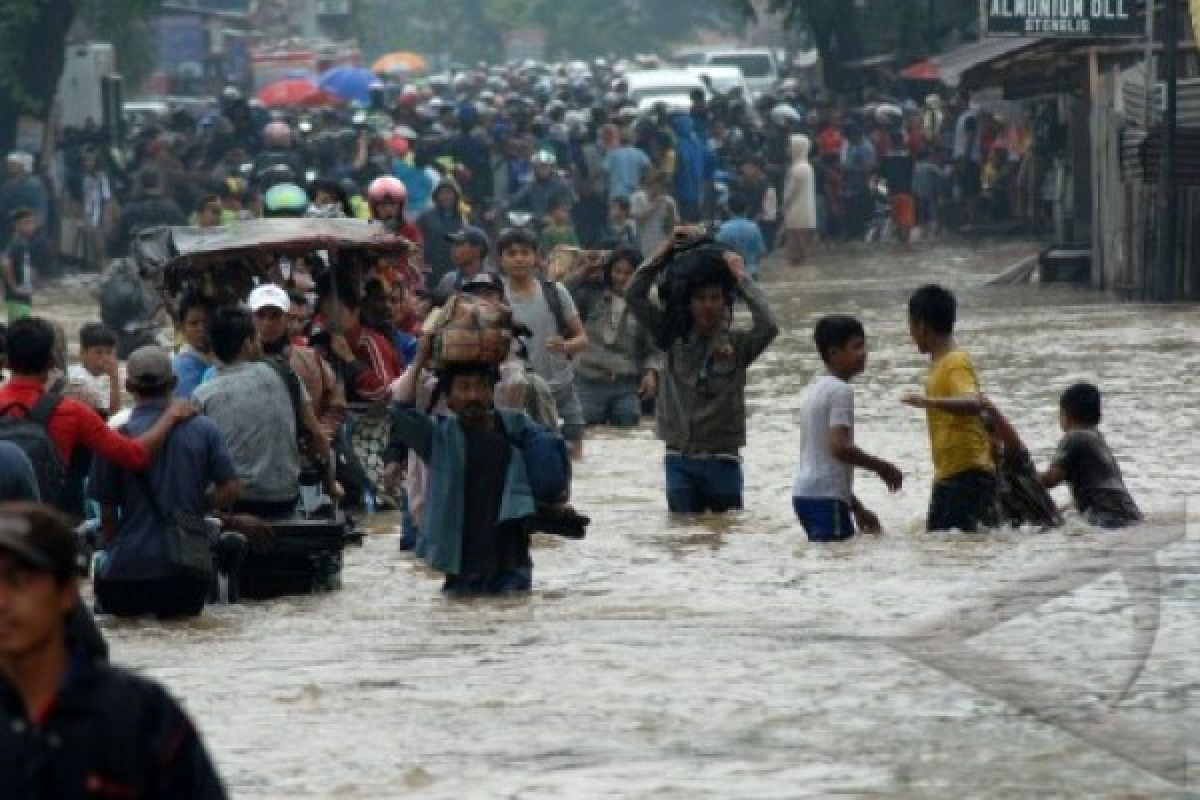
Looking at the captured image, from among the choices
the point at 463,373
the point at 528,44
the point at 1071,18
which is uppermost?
the point at 528,44

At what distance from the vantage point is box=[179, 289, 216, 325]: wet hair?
47.4 ft

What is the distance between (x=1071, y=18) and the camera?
28.0 m

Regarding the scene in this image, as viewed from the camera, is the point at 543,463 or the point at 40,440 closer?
the point at 40,440

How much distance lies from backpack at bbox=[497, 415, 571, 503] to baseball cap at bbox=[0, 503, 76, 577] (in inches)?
263

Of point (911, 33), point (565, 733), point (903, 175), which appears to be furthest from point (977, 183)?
point (565, 733)

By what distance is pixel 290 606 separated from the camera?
12.3 m

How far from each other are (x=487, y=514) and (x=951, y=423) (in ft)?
6.78

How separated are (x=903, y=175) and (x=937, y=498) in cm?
2762

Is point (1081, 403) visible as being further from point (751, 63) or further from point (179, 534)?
point (751, 63)

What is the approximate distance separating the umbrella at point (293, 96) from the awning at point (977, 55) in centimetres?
2379

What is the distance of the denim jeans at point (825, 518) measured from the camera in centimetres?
1338

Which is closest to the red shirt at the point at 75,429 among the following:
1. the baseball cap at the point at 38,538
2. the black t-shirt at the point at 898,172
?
the baseball cap at the point at 38,538

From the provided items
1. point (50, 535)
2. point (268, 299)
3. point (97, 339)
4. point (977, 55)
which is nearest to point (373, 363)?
point (97, 339)

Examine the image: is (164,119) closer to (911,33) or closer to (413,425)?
(911,33)
